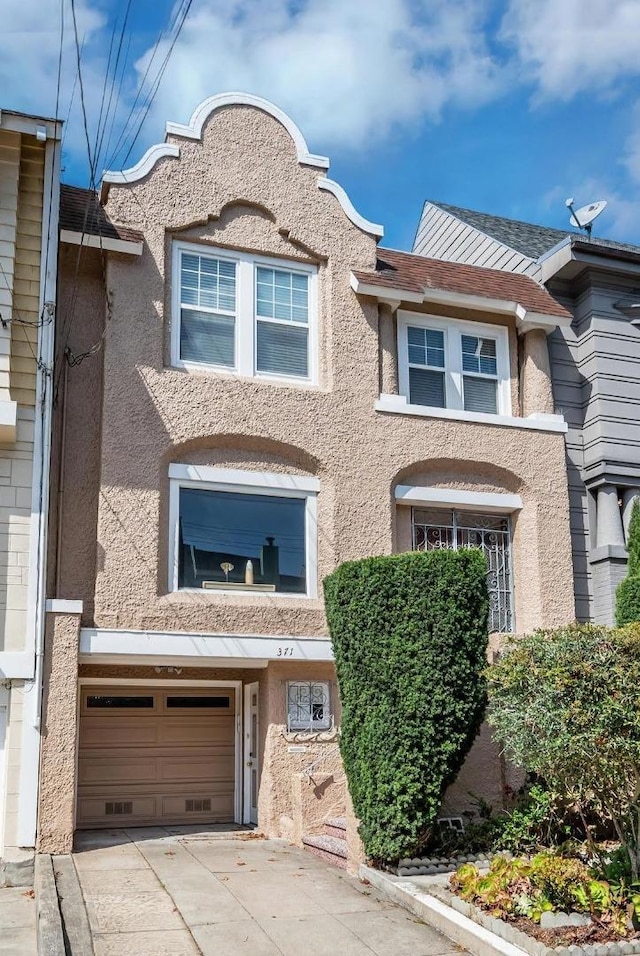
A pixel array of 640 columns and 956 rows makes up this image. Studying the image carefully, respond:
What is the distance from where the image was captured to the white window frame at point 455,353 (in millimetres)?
15812

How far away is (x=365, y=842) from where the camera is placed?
1078 centimetres

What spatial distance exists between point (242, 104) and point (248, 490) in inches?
237

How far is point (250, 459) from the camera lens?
14.3 meters

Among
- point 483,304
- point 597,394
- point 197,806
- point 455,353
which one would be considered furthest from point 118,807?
point 597,394

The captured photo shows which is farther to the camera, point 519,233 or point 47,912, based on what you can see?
point 519,233

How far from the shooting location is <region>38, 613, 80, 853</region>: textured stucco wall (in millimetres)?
11688

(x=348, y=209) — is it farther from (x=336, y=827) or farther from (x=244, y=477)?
(x=336, y=827)

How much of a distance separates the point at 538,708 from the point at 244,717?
7.31 metres

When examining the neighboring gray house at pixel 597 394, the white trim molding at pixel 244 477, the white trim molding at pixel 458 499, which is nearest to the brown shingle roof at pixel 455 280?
the neighboring gray house at pixel 597 394

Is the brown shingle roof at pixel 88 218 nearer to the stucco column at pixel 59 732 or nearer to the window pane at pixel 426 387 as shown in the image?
the window pane at pixel 426 387

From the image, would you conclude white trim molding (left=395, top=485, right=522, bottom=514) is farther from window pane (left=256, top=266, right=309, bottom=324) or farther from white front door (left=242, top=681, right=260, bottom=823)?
white front door (left=242, top=681, right=260, bottom=823)

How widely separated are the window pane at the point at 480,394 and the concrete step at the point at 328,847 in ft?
23.1

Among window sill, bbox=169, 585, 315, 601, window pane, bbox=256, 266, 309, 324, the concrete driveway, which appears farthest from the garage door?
window pane, bbox=256, 266, 309, 324

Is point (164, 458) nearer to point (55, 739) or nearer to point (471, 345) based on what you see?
point (55, 739)
